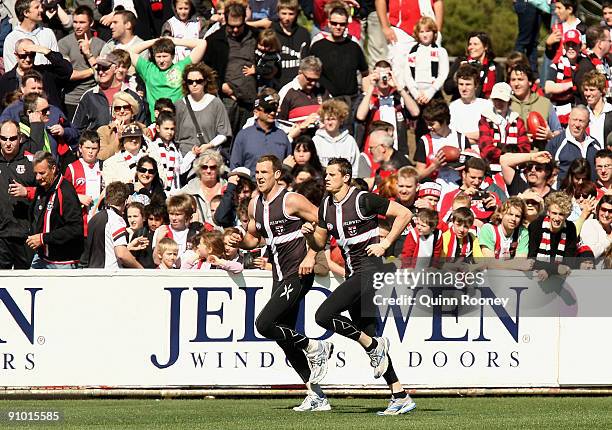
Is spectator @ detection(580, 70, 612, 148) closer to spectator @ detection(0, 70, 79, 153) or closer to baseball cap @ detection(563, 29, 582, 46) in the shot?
baseball cap @ detection(563, 29, 582, 46)

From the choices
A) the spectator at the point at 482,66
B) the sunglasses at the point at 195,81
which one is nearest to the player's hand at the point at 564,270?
the spectator at the point at 482,66

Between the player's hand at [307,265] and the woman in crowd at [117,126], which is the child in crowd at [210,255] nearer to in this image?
the player's hand at [307,265]

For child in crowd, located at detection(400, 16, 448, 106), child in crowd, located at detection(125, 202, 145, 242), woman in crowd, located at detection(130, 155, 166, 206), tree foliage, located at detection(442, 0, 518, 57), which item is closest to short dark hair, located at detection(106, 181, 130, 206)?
child in crowd, located at detection(125, 202, 145, 242)

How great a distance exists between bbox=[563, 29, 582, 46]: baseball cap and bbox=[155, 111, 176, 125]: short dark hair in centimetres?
598

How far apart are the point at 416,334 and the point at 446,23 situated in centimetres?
1350

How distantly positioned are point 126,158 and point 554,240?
17.1ft

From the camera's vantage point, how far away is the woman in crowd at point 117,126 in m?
16.3

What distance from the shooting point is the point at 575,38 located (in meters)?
18.9

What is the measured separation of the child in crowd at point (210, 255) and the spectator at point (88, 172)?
6.35ft

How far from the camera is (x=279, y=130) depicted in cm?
1664

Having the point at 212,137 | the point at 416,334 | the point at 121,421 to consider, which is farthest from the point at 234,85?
the point at 121,421

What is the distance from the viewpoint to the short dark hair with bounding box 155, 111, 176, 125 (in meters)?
16.5

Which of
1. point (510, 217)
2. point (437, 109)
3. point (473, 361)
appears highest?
point (437, 109)

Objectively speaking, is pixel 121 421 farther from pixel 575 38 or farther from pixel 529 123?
pixel 575 38
